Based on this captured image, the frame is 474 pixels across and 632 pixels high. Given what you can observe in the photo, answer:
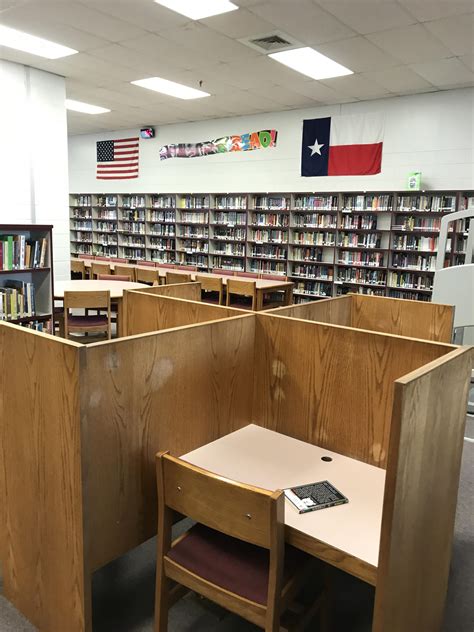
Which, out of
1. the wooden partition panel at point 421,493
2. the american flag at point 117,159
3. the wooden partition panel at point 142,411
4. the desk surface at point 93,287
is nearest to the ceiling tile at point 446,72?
the desk surface at point 93,287

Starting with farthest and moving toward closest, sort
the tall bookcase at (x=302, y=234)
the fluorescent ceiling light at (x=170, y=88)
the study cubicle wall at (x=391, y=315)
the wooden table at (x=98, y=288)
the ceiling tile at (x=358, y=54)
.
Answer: the tall bookcase at (x=302, y=234) → the fluorescent ceiling light at (x=170, y=88) → the wooden table at (x=98, y=288) → the ceiling tile at (x=358, y=54) → the study cubicle wall at (x=391, y=315)

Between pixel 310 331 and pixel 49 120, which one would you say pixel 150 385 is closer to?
pixel 310 331

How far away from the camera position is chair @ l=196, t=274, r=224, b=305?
6.04 meters

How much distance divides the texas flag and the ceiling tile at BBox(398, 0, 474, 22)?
2.89m

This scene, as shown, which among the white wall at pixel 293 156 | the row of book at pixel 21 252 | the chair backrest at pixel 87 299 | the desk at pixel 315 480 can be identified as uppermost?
the white wall at pixel 293 156

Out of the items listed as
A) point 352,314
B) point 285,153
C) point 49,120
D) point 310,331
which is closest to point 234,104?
point 285,153

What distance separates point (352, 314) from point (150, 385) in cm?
193

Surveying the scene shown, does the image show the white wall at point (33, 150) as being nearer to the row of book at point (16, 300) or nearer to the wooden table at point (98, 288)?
the wooden table at point (98, 288)

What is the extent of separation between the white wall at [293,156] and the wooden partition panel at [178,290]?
182 inches

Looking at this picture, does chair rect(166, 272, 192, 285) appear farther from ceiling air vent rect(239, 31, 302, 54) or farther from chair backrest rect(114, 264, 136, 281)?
ceiling air vent rect(239, 31, 302, 54)

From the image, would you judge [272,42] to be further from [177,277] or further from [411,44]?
[177,277]

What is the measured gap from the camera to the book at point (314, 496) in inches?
61.9

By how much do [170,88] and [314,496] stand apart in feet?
21.3

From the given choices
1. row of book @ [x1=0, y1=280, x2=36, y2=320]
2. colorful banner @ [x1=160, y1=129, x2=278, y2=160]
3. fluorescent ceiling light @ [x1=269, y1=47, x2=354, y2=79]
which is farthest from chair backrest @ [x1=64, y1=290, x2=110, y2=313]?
colorful banner @ [x1=160, y1=129, x2=278, y2=160]
